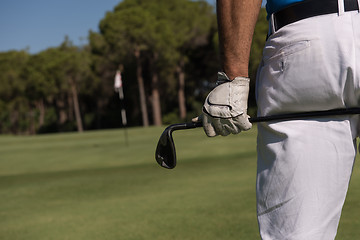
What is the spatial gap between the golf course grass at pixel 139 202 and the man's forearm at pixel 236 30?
8.83 ft

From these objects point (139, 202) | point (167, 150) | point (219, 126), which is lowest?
point (139, 202)

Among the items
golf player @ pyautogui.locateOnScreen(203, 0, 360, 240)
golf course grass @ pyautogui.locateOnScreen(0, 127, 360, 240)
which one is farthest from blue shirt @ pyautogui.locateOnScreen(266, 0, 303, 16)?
golf course grass @ pyautogui.locateOnScreen(0, 127, 360, 240)

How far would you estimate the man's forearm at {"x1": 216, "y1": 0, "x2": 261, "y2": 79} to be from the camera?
189cm

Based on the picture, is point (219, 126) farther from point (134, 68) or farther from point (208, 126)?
point (134, 68)

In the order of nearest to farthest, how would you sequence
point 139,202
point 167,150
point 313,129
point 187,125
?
point 313,129 → point 187,125 → point 167,150 → point 139,202

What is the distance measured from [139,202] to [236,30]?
15.4 ft

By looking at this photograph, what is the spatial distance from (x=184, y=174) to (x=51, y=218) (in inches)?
136

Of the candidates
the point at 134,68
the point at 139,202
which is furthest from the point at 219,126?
the point at 134,68

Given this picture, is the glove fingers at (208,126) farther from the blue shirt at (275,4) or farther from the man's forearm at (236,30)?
the blue shirt at (275,4)

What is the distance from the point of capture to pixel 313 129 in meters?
1.81

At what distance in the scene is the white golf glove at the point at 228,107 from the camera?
74.5 inches

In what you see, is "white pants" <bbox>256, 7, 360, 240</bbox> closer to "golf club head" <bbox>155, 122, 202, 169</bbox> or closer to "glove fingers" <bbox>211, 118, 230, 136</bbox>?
"glove fingers" <bbox>211, 118, 230, 136</bbox>

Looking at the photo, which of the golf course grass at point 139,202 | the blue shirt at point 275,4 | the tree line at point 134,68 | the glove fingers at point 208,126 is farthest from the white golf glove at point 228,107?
the tree line at point 134,68

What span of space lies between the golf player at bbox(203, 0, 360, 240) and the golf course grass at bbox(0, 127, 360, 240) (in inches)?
102
